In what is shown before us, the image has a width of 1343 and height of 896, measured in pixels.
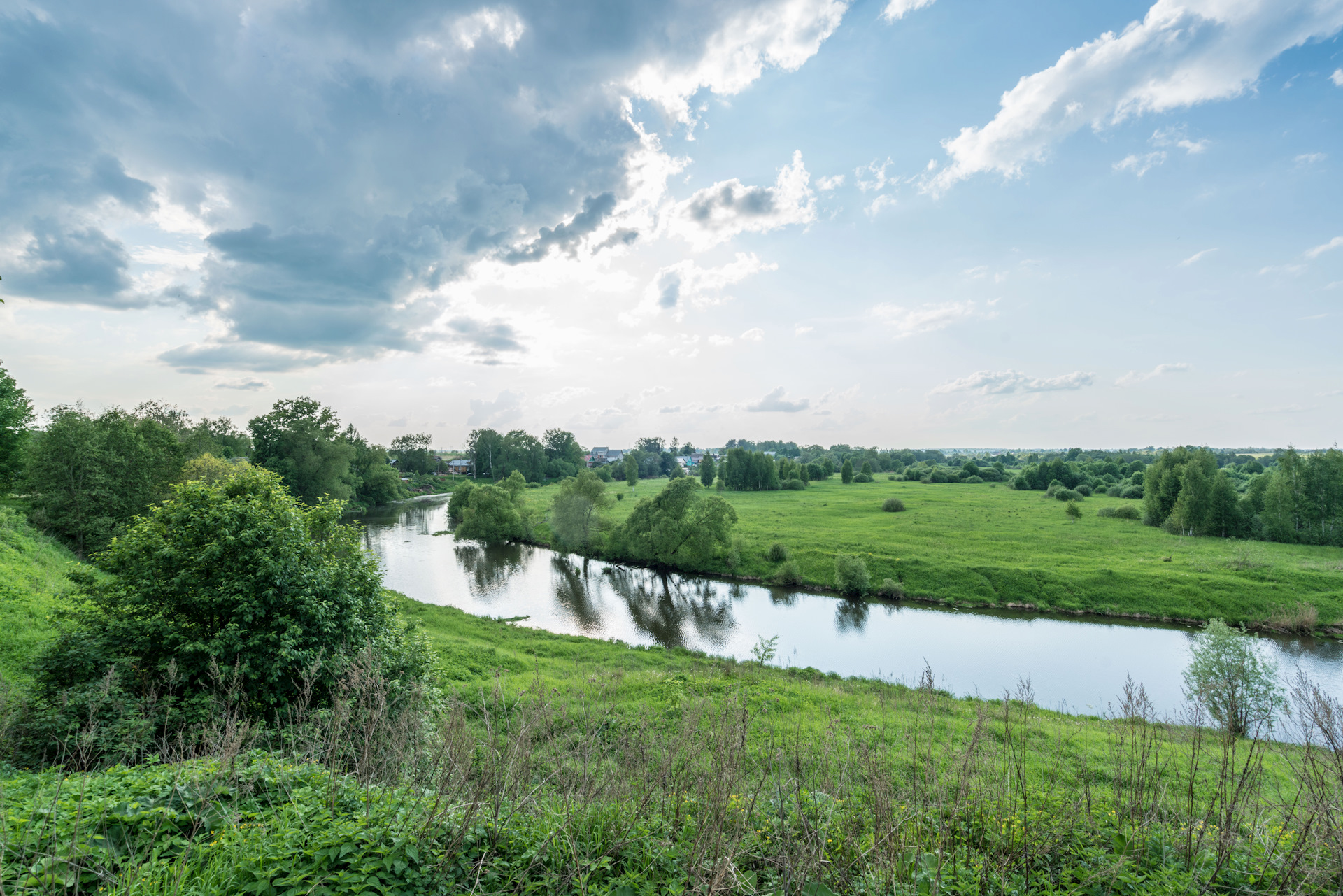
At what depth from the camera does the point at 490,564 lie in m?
41.9

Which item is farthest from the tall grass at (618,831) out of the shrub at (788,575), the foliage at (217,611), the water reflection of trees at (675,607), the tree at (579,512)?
the tree at (579,512)

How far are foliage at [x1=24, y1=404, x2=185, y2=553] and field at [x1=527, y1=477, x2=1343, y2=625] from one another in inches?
1138

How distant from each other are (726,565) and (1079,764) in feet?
90.8

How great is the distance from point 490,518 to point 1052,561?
44614 millimetres

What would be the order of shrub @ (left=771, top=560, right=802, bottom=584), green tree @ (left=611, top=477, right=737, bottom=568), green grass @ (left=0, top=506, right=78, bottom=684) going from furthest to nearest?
1. green tree @ (left=611, top=477, right=737, bottom=568)
2. shrub @ (left=771, top=560, right=802, bottom=584)
3. green grass @ (left=0, top=506, right=78, bottom=684)

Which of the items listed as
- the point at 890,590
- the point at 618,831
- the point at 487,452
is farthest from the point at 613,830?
the point at 487,452

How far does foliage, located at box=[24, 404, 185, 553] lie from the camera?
80.8 ft

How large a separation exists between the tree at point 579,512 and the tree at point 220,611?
34260mm

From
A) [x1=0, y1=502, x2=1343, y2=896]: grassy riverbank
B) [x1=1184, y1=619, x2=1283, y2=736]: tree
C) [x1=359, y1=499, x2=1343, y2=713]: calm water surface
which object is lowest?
[x1=359, y1=499, x2=1343, y2=713]: calm water surface

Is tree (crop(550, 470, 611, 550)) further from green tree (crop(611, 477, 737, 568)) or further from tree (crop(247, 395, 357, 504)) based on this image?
tree (crop(247, 395, 357, 504))

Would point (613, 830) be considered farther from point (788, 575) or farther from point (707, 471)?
point (707, 471)

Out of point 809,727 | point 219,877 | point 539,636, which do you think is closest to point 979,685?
point 809,727

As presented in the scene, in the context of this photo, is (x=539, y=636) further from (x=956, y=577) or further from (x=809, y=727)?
(x=956, y=577)

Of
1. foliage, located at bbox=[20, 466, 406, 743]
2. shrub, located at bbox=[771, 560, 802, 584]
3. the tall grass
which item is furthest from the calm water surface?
the tall grass
